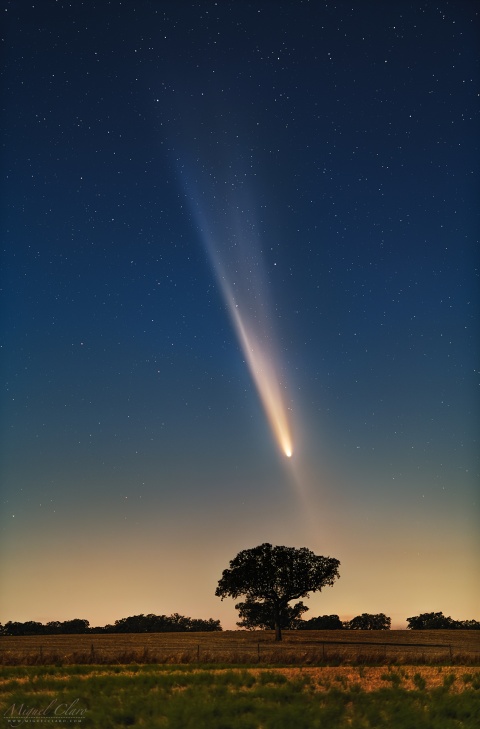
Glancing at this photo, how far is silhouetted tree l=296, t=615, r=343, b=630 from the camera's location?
4820 inches

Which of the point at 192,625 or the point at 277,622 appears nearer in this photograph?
the point at 277,622

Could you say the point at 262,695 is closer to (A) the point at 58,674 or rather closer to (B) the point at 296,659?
(A) the point at 58,674

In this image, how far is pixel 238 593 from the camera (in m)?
91.9

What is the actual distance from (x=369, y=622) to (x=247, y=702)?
377ft

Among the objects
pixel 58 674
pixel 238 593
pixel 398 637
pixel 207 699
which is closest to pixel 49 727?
pixel 207 699

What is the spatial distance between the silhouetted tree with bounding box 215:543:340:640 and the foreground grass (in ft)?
200

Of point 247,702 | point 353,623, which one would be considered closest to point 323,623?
point 353,623

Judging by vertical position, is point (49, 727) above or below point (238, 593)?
below

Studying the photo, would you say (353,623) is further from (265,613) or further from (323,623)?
(265,613)

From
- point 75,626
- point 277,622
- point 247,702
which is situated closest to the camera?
point 247,702

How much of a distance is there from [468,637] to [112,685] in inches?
2958

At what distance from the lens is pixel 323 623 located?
409 ft

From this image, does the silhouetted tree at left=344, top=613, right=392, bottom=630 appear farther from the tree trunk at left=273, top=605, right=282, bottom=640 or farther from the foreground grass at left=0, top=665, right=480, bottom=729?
the foreground grass at left=0, top=665, right=480, bottom=729

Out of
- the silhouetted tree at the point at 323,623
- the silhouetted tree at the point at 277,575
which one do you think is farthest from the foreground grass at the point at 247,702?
the silhouetted tree at the point at 323,623
